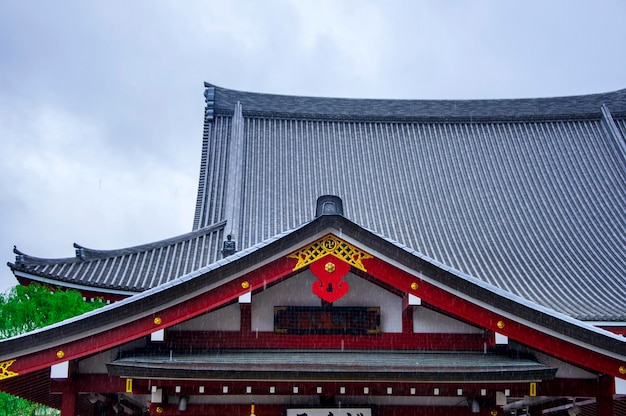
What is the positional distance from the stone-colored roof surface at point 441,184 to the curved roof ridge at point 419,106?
6 centimetres

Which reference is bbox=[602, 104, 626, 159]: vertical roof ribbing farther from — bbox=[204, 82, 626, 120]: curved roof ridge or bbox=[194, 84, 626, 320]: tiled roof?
bbox=[204, 82, 626, 120]: curved roof ridge

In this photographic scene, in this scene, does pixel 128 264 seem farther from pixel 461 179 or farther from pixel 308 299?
pixel 461 179

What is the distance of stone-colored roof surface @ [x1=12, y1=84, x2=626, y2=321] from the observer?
17.9m

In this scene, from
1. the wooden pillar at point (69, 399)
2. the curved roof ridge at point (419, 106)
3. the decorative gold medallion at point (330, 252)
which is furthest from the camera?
the curved roof ridge at point (419, 106)

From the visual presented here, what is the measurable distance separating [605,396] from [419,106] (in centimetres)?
1760

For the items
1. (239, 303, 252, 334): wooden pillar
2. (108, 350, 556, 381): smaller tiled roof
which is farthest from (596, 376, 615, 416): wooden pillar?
(239, 303, 252, 334): wooden pillar

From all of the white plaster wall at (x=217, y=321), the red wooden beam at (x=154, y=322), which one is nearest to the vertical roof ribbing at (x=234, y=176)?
the white plaster wall at (x=217, y=321)

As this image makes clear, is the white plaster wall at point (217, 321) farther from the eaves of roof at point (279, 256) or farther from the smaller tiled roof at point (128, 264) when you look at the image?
the smaller tiled roof at point (128, 264)

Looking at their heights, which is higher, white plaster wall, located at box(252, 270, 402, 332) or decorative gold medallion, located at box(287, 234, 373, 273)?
decorative gold medallion, located at box(287, 234, 373, 273)

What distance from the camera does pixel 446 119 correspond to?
25.0 metres

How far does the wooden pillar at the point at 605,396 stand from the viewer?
371 inches

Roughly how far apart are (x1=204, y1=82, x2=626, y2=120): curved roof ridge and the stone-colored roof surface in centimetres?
6

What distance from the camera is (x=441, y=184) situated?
22.5m

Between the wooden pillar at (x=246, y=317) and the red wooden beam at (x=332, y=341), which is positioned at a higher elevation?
the wooden pillar at (x=246, y=317)
